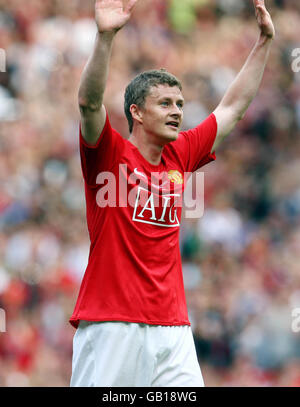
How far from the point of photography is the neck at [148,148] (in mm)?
3842

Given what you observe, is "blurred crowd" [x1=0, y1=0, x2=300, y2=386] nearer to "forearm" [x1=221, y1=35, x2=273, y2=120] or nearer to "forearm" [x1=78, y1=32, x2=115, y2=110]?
"forearm" [x1=221, y1=35, x2=273, y2=120]

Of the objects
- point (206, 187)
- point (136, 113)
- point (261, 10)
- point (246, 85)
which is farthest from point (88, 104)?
point (206, 187)

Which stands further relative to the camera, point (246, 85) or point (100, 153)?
point (246, 85)

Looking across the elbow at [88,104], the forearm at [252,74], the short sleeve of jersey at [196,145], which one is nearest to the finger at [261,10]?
the forearm at [252,74]

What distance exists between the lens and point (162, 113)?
381 centimetres

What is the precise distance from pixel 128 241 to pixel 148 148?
57 cm

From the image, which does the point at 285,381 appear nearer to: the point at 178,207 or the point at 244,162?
the point at 244,162

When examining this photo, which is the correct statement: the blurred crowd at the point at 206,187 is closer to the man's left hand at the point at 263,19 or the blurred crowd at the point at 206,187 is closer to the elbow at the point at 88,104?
the man's left hand at the point at 263,19

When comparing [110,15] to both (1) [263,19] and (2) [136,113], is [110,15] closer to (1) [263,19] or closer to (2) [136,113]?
(2) [136,113]

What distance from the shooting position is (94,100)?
341 centimetres

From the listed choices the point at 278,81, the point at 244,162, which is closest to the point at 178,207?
the point at 244,162

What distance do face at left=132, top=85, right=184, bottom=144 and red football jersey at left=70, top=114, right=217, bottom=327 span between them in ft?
0.50

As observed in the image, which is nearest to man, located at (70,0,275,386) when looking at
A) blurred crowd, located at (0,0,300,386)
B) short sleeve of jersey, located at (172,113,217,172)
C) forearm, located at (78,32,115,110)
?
forearm, located at (78,32,115,110)

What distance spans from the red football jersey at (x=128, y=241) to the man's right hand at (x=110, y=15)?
0.48 m
